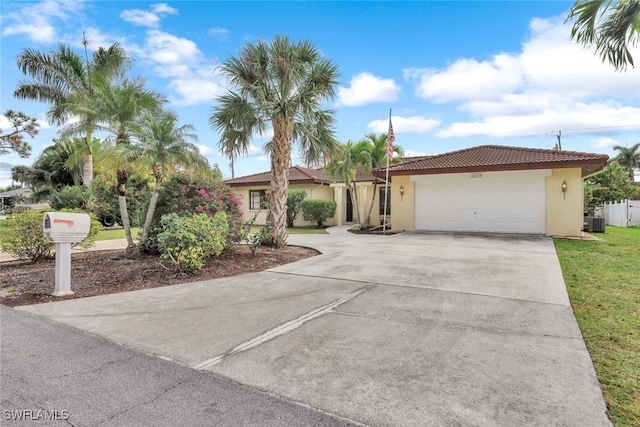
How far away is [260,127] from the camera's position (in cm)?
1078

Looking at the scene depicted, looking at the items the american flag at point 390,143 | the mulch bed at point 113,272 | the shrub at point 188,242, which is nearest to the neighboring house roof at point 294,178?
the american flag at point 390,143

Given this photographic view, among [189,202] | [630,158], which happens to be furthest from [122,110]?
[630,158]

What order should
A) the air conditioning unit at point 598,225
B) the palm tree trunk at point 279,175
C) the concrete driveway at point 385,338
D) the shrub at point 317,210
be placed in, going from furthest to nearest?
the shrub at point 317,210 < the air conditioning unit at point 598,225 < the palm tree trunk at point 279,175 < the concrete driveway at point 385,338

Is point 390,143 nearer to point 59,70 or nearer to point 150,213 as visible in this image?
point 150,213

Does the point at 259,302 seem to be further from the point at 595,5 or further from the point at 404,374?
the point at 595,5

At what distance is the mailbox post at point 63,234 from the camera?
5.55m

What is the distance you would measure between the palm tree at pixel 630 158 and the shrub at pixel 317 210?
50907mm

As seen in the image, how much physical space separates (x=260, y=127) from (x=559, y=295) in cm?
879

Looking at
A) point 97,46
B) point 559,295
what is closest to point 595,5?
point 559,295

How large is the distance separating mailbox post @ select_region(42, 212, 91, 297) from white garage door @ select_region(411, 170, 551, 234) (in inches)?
513

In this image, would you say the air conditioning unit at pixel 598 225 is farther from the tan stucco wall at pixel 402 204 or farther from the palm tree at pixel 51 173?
the palm tree at pixel 51 173

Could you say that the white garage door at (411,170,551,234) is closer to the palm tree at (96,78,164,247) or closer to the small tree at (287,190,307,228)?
the small tree at (287,190,307,228)

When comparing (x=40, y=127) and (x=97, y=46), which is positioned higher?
(x=97, y=46)

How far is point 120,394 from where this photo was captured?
2654 mm
